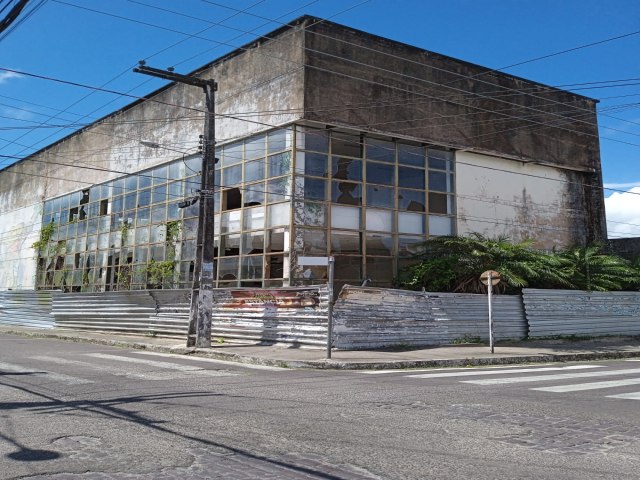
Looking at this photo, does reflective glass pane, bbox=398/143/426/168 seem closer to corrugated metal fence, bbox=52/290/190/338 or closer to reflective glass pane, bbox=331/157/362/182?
reflective glass pane, bbox=331/157/362/182

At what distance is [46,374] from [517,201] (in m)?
20.0

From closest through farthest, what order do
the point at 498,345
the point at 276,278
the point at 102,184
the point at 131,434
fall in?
the point at 131,434 < the point at 498,345 < the point at 276,278 < the point at 102,184

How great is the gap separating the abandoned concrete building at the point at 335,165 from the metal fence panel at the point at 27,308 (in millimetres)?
1890

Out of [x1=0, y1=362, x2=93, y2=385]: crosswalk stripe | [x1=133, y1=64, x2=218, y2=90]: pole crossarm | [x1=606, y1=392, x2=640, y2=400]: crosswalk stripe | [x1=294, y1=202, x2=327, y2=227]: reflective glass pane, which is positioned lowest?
[x1=606, y1=392, x2=640, y2=400]: crosswalk stripe

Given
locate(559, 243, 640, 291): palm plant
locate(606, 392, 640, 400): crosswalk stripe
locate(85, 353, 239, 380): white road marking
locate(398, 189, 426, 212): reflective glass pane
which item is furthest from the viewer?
locate(559, 243, 640, 291): palm plant

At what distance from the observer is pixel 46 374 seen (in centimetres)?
1029

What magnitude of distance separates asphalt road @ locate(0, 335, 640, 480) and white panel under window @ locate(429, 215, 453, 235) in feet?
38.1

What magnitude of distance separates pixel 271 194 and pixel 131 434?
1490 centimetres

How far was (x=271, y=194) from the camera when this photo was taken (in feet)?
66.7

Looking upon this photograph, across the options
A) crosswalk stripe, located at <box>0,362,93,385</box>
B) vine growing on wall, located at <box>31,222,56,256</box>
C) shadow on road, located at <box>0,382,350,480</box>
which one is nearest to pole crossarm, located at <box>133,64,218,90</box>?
crosswalk stripe, located at <box>0,362,93,385</box>

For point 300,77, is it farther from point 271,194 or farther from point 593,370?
point 593,370

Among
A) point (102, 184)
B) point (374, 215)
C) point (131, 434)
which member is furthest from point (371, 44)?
point (131, 434)

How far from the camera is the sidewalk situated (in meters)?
13.5

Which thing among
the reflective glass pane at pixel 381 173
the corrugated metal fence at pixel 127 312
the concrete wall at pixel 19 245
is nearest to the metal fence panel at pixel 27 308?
the corrugated metal fence at pixel 127 312
